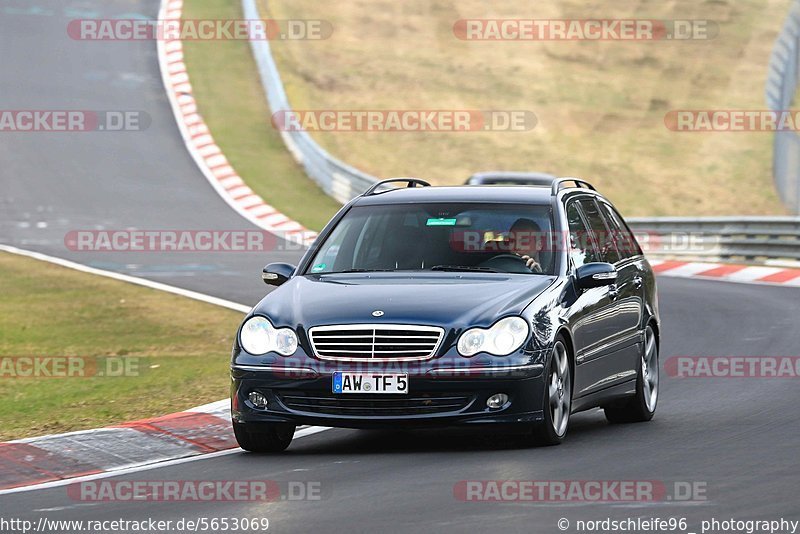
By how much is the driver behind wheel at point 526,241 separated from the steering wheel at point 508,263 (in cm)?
3

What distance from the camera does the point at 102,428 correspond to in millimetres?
11031

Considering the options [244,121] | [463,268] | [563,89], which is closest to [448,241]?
[463,268]

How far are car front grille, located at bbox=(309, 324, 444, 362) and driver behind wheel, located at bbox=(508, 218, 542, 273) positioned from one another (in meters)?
1.28

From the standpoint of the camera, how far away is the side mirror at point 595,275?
10516 mm

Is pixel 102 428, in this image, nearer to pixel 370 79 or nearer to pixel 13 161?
pixel 13 161

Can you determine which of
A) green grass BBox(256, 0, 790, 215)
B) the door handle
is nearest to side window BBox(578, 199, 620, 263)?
the door handle

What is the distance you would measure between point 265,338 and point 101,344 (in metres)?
6.79

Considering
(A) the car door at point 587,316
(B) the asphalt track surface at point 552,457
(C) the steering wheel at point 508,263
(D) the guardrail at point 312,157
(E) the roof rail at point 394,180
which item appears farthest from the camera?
(D) the guardrail at point 312,157

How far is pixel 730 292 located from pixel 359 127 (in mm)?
21293

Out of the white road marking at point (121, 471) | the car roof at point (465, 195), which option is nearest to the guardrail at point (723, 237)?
the car roof at point (465, 195)

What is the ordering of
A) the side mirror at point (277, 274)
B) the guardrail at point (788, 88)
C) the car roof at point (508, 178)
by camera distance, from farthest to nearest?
the guardrail at point (788, 88) < the car roof at point (508, 178) < the side mirror at point (277, 274)

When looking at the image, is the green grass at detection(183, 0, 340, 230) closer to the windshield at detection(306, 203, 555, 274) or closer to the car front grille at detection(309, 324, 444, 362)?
the windshield at detection(306, 203, 555, 274)

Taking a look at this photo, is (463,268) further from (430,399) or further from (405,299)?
(430,399)

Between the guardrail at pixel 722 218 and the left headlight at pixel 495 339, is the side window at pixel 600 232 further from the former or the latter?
the guardrail at pixel 722 218
